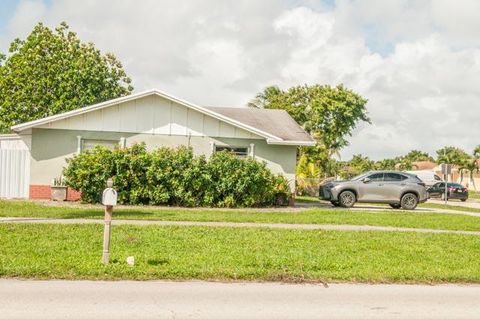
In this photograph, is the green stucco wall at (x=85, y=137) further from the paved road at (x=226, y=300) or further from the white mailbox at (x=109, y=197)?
the paved road at (x=226, y=300)

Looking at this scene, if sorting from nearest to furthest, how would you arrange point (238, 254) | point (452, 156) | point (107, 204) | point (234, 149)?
1. point (107, 204)
2. point (238, 254)
3. point (234, 149)
4. point (452, 156)

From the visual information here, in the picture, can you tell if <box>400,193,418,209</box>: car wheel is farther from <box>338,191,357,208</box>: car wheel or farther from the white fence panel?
the white fence panel

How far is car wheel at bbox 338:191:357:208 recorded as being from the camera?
85.4 feet

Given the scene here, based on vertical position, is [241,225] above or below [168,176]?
below

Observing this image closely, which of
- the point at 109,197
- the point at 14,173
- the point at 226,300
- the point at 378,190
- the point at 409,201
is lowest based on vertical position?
the point at 226,300

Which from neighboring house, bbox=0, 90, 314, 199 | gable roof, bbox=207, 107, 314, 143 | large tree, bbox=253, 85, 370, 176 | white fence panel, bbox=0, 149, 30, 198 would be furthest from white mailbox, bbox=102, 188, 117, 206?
large tree, bbox=253, 85, 370, 176

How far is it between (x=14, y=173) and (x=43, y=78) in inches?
749

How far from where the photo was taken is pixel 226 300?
7.47 meters

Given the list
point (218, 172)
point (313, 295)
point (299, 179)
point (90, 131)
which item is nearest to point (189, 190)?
point (218, 172)

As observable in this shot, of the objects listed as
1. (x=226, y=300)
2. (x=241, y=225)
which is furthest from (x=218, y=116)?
(x=226, y=300)

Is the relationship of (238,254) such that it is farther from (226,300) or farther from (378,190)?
(378,190)

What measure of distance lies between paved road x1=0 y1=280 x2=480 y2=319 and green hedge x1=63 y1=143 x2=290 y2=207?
1270 cm

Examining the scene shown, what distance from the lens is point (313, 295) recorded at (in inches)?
313

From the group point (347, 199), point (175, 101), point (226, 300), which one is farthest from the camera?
point (347, 199)
